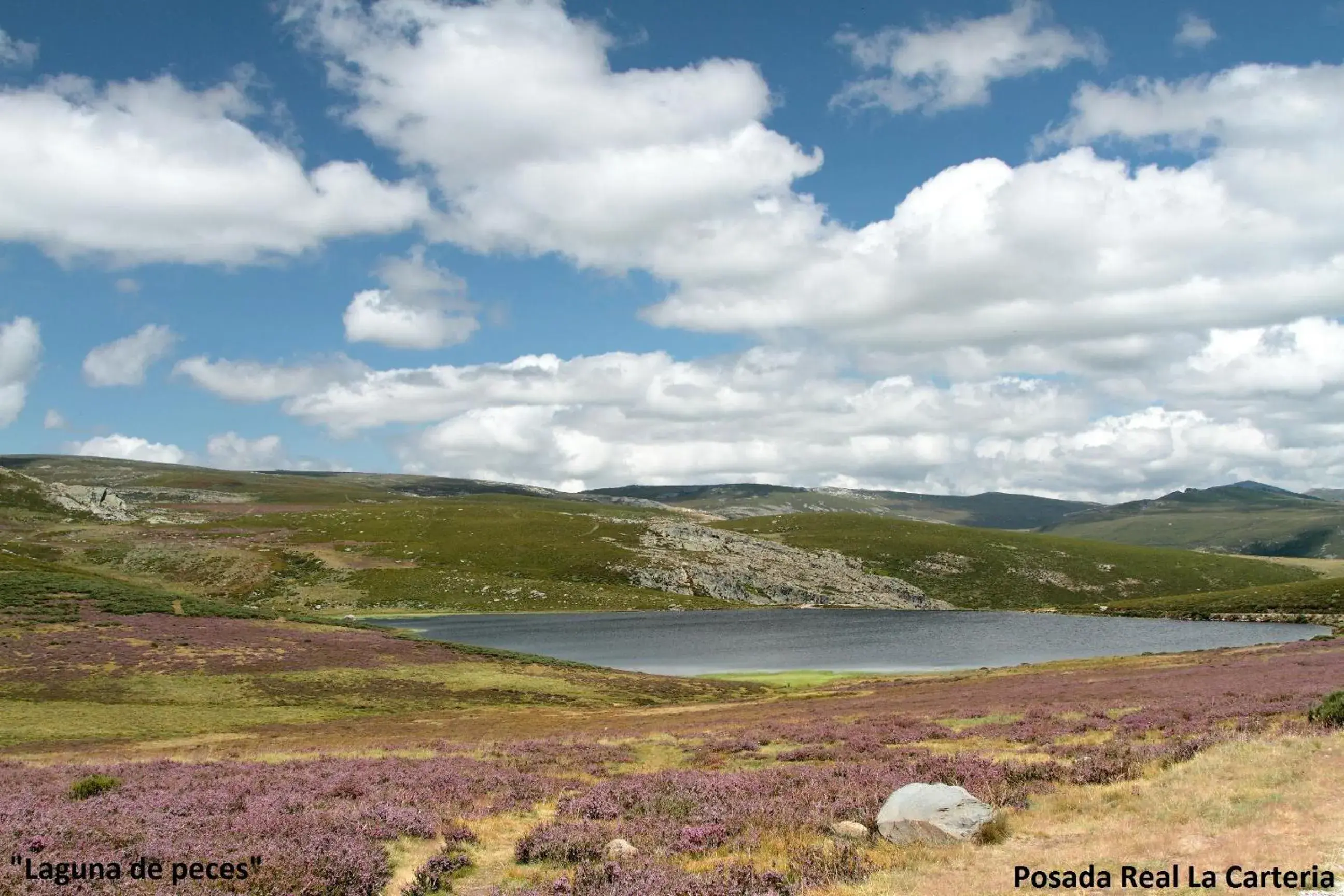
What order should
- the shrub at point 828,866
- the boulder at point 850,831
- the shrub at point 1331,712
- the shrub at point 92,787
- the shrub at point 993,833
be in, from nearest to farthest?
the shrub at point 828,866 → the shrub at point 993,833 → the boulder at point 850,831 → the shrub at point 92,787 → the shrub at point 1331,712

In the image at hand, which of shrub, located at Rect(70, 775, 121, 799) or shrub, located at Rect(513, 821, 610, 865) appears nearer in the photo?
shrub, located at Rect(513, 821, 610, 865)

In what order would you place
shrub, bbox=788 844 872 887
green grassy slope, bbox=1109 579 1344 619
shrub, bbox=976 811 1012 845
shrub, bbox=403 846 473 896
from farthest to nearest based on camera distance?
green grassy slope, bbox=1109 579 1344 619 → shrub, bbox=976 811 1012 845 → shrub, bbox=403 846 473 896 → shrub, bbox=788 844 872 887

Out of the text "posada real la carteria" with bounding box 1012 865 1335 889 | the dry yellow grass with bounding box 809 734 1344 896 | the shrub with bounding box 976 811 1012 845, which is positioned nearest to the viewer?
the text "posada real la carteria" with bounding box 1012 865 1335 889

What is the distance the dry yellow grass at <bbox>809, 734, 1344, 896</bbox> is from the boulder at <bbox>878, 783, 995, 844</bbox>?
52 centimetres

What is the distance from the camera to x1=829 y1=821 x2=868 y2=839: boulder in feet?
53.2

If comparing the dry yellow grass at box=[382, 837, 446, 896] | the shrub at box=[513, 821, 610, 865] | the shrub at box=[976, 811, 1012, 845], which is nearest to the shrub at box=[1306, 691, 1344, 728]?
the shrub at box=[976, 811, 1012, 845]

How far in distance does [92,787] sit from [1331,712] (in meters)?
37.5

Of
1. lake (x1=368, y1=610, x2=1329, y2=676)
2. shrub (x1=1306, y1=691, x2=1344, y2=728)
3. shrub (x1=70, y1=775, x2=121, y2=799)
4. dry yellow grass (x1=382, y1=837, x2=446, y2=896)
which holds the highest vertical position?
shrub (x1=1306, y1=691, x2=1344, y2=728)

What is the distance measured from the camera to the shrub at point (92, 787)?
20.3m

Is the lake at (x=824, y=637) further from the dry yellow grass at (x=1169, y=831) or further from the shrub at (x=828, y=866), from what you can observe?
the shrub at (x=828, y=866)

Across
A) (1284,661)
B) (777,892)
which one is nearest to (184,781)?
(777,892)

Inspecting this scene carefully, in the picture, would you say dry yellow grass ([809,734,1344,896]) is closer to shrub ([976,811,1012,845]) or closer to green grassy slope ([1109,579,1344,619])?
shrub ([976,811,1012,845])

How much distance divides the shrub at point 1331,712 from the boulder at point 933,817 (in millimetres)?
16656

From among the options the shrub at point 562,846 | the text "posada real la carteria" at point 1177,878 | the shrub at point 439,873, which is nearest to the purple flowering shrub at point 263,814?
the shrub at point 439,873
